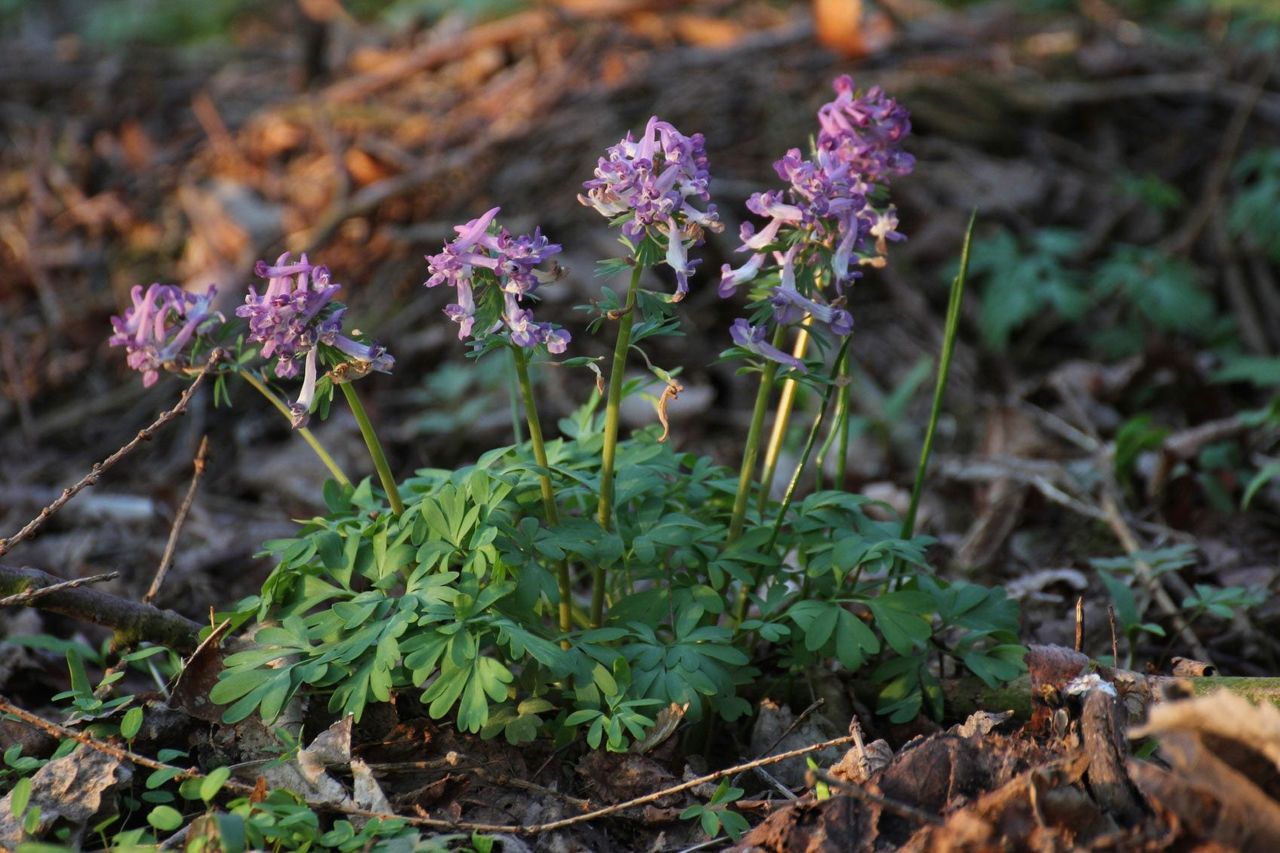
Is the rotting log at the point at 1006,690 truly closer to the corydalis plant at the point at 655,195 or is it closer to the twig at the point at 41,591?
the corydalis plant at the point at 655,195

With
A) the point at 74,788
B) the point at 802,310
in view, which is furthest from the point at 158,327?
the point at 802,310

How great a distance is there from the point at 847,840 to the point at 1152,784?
50 cm

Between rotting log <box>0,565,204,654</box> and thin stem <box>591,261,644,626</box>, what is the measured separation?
0.96 m

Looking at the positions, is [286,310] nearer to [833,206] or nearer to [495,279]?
[495,279]

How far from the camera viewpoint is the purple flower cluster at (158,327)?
2.21 metres

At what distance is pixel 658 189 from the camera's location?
204cm

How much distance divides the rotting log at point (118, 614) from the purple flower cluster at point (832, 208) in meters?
1.53

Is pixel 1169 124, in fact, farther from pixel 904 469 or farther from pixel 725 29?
pixel 904 469

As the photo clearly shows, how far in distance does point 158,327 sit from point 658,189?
1027 millimetres

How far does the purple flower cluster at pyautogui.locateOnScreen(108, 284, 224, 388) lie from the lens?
7.24 feet

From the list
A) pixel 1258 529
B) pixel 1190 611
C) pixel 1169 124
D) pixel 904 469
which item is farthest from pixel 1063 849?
pixel 1169 124

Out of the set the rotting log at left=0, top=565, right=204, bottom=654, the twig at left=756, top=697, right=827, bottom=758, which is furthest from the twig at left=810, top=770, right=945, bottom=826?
the rotting log at left=0, top=565, right=204, bottom=654

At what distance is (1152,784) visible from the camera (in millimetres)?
1681

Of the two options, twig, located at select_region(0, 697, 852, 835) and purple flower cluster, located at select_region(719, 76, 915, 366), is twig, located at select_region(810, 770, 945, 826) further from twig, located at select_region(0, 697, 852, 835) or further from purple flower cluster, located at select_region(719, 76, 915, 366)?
purple flower cluster, located at select_region(719, 76, 915, 366)
